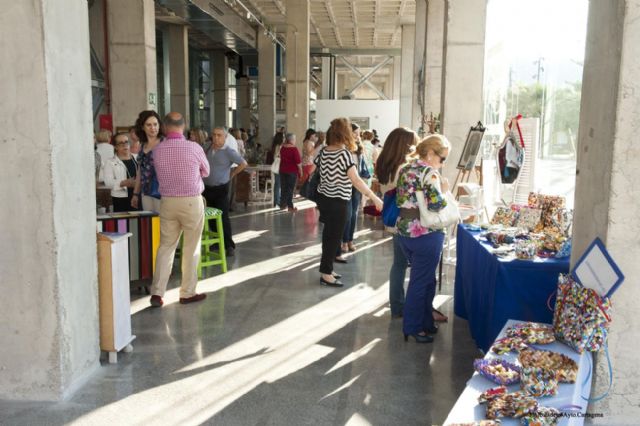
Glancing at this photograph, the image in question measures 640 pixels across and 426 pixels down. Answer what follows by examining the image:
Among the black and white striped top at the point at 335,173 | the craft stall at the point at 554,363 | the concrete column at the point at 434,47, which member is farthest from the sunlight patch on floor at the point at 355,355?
the concrete column at the point at 434,47

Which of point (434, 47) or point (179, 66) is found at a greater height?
point (179, 66)

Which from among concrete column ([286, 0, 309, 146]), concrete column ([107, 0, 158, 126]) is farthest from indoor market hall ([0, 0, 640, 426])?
concrete column ([286, 0, 309, 146])

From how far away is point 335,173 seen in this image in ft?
18.7

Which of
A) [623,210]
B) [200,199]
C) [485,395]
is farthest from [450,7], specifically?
[485,395]

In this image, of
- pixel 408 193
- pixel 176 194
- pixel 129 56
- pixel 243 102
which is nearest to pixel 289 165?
pixel 129 56

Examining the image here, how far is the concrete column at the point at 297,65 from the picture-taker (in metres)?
17.0

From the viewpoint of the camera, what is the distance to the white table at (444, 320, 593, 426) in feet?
7.52

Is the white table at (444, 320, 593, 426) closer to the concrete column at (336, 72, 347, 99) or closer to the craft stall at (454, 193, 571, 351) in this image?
the craft stall at (454, 193, 571, 351)

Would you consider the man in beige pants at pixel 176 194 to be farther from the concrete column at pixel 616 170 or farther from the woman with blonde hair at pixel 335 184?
the concrete column at pixel 616 170

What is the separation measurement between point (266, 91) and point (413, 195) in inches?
683

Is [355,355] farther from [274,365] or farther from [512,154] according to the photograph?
[512,154]

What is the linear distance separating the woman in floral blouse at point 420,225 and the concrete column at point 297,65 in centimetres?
1326

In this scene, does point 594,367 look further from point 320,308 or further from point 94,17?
point 94,17

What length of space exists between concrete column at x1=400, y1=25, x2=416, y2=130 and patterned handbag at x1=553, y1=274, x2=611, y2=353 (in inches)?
762
